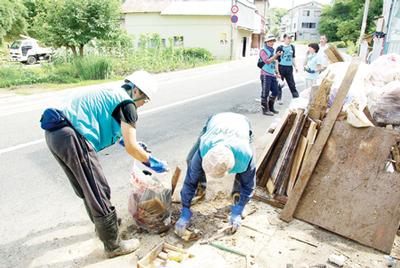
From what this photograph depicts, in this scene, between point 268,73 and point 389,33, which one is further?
point 389,33

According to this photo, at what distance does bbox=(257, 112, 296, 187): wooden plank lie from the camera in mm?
3887

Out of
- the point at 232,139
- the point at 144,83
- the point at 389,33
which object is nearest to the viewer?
the point at 144,83

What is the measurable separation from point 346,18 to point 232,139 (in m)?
53.8

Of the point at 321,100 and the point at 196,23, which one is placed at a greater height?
the point at 196,23

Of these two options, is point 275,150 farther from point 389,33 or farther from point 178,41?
point 178,41

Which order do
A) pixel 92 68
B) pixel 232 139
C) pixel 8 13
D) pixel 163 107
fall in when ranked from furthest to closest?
pixel 8 13 → pixel 92 68 → pixel 163 107 → pixel 232 139

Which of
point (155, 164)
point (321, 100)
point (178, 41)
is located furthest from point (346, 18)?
point (155, 164)

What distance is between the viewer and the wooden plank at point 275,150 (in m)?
3.89

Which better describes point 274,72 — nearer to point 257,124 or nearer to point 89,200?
point 257,124

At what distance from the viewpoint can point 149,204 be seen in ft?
10.0

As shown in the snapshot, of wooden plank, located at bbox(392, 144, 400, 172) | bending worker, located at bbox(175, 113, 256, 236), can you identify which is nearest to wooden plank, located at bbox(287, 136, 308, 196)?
bending worker, located at bbox(175, 113, 256, 236)

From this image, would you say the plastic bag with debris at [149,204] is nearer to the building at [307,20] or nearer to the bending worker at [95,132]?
the bending worker at [95,132]

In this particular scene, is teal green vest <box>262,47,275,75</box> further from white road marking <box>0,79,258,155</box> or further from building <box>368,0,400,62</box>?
building <box>368,0,400,62</box>

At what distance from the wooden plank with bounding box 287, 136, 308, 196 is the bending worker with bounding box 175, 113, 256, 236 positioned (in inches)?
28.5
